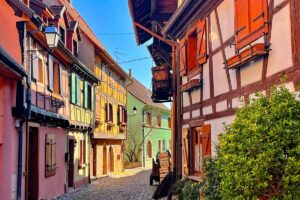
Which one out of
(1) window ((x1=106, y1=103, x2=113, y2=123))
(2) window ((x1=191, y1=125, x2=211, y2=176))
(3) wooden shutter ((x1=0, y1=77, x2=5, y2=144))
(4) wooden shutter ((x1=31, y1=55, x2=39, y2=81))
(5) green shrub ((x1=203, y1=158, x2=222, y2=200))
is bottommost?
(5) green shrub ((x1=203, y1=158, x2=222, y2=200))

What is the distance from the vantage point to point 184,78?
1185cm

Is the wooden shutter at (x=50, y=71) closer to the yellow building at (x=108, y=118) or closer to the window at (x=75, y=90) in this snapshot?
the window at (x=75, y=90)

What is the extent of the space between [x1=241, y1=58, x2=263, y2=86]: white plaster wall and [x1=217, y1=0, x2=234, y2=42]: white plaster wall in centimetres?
98

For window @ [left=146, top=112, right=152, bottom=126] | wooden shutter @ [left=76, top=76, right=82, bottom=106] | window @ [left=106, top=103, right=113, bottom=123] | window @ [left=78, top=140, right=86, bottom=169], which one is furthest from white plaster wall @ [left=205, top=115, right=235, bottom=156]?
window @ [left=146, top=112, right=152, bottom=126]

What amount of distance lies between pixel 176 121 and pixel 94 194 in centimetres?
500

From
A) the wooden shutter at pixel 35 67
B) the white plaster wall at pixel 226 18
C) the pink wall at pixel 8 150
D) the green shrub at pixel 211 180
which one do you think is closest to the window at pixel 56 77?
the wooden shutter at pixel 35 67

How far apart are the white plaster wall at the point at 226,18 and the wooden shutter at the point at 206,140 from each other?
1.96 m

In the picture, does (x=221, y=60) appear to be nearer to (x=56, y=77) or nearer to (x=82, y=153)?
(x=56, y=77)

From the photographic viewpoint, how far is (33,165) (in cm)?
1321

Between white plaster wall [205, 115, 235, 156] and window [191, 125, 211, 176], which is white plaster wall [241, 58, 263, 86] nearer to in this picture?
white plaster wall [205, 115, 235, 156]

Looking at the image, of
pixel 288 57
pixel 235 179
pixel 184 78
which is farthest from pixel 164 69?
→ pixel 235 179

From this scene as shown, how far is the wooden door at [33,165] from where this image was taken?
13012 millimetres

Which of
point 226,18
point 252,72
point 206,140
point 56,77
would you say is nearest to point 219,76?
point 226,18

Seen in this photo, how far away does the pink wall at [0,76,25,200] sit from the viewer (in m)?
10.6
